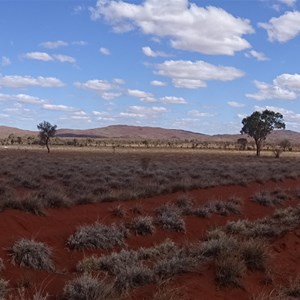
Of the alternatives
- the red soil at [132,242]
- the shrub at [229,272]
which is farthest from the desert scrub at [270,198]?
the shrub at [229,272]

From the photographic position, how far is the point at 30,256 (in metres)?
9.40

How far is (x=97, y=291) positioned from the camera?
6.63m

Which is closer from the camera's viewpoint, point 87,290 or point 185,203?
point 87,290

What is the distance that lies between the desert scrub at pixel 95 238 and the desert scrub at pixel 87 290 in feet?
14.3

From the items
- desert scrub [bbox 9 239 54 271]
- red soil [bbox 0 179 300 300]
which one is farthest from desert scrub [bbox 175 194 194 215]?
desert scrub [bbox 9 239 54 271]

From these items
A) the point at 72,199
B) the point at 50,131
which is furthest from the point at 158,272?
the point at 50,131

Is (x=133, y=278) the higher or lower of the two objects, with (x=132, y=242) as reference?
higher

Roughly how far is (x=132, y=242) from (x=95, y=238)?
1335 millimetres

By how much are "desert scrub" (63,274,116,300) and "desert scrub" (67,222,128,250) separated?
4367 mm

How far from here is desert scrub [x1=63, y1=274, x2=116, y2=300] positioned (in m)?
6.61

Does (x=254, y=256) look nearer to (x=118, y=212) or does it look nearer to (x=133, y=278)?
(x=133, y=278)

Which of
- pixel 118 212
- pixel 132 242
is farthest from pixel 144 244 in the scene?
pixel 118 212

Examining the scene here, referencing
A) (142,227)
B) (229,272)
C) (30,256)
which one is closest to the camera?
(229,272)

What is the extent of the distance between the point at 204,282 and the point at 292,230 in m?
5.71
